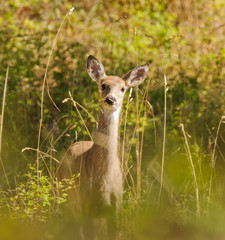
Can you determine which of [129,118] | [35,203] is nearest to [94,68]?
[129,118]

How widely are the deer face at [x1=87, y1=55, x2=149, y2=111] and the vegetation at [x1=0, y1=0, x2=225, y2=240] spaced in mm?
166

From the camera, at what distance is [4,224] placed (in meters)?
2.92

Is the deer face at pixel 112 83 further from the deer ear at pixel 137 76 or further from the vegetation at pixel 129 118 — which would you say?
the vegetation at pixel 129 118

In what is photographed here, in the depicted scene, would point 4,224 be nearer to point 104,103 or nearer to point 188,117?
point 104,103

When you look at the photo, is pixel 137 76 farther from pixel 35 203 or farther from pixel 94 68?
pixel 35 203

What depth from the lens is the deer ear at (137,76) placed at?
186 inches

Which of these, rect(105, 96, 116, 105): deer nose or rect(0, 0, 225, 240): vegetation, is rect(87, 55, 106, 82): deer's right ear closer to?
rect(0, 0, 225, 240): vegetation

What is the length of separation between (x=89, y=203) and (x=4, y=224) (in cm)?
109

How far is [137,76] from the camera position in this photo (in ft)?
15.7

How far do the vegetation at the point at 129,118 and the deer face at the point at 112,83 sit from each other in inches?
6.6

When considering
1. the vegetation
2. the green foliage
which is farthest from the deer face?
the green foliage

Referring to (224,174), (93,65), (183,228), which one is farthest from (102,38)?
(183,228)

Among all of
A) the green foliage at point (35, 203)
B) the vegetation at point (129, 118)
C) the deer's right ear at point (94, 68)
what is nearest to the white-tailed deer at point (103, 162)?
the deer's right ear at point (94, 68)

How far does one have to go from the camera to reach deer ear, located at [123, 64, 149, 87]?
15.5ft
